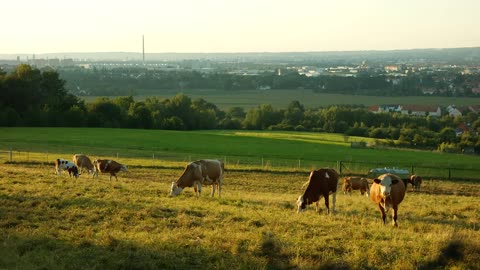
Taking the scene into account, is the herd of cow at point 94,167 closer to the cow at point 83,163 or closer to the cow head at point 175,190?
the cow at point 83,163

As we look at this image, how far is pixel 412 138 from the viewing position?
273ft

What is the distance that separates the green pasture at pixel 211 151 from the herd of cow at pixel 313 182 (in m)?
10.6

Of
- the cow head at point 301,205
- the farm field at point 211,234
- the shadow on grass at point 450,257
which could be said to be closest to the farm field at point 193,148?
the farm field at point 211,234

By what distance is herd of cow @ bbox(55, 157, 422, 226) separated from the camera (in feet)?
57.1

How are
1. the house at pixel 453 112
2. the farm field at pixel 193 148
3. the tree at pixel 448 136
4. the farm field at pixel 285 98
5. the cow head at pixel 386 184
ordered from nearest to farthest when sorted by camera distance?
the cow head at pixel 386 184
the farm field at pixel 193 148
the tree at pixel 448 136
the house at pixel 453 112
the farm field at pixel 285 98

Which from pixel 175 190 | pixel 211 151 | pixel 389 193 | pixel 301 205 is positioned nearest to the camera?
pixel 389 193

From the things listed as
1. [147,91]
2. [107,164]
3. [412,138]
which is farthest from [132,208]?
[147,91]

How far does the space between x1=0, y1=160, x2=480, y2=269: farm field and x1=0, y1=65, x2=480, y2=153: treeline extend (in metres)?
57.1

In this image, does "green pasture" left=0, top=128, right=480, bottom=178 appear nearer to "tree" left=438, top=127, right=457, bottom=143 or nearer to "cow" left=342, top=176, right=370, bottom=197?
"cow" left=342, top=176, right=370, bottom=197

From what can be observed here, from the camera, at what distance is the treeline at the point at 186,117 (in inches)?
3219

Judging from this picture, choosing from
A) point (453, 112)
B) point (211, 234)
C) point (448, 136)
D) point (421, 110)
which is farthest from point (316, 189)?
point (421, 110)

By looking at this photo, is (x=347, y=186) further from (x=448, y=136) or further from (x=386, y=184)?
(x=448, y=136)

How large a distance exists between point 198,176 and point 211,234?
928 cm

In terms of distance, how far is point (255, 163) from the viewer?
46719 mm
